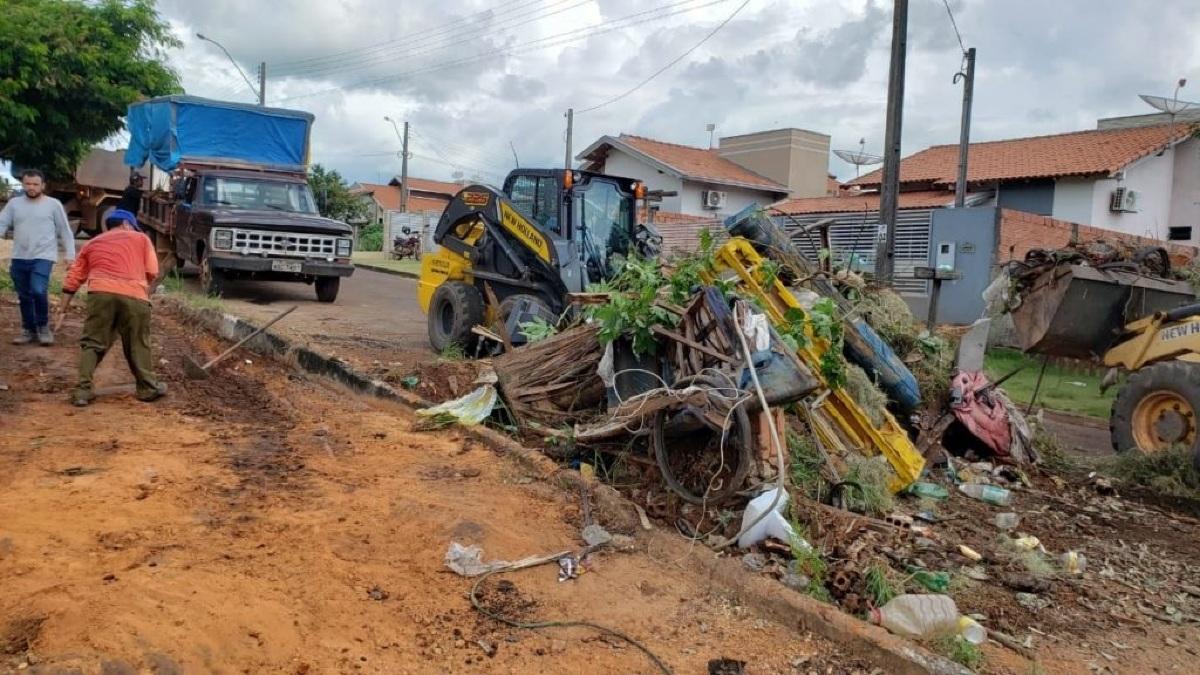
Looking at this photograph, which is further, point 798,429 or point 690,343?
point 798,429

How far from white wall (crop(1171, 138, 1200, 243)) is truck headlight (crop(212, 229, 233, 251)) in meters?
26.2

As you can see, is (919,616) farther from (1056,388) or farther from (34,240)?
(1056,388)

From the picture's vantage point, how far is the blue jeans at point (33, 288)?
326 inches

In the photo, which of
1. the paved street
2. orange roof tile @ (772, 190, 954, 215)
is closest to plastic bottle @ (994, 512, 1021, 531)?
the paved street

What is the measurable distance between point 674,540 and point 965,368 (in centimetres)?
405

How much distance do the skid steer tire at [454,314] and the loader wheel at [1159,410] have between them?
6301 millimetres

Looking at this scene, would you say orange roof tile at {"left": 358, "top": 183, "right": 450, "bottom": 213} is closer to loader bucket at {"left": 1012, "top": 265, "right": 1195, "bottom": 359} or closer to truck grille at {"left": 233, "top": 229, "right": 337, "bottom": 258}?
truck grille at {"left": 233, "top": 229, "right": 337, "bottom": 258}

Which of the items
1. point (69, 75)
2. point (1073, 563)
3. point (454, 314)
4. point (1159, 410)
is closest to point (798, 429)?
point (1073, 563)

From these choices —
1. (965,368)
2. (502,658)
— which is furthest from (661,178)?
(502,658)

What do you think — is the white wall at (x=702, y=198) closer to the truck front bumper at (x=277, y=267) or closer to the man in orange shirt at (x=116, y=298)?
the truck front bumper at (x=277, y=267)

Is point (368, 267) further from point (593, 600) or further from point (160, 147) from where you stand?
point (593, 600)

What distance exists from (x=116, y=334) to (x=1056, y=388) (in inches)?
426

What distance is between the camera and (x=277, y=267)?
43.8ft

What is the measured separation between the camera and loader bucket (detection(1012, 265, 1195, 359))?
24.5ft
